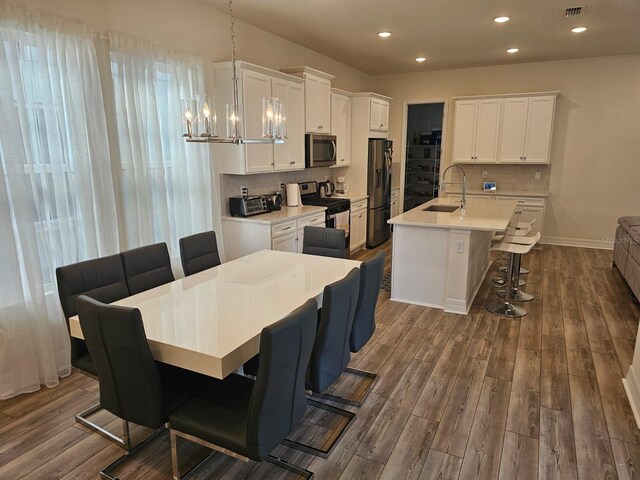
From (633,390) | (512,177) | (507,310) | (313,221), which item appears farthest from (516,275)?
(512,177)

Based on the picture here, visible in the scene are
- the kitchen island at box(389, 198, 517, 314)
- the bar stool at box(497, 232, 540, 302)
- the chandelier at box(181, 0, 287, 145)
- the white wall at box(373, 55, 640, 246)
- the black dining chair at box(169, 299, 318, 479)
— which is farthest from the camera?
the white wall at box(373, 55, 640, 246)

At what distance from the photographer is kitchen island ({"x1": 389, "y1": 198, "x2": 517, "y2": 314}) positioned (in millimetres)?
4158

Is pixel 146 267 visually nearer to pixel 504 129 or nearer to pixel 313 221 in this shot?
pixel 313 221

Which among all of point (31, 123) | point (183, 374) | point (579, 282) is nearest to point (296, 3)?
point (31, 123)

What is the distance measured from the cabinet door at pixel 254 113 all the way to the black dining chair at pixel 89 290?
2.10 m

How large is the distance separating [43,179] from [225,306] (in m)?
1.66

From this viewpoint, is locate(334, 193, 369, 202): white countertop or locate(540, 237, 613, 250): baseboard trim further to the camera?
locate(540, 237, 613, 250): baseboard trim

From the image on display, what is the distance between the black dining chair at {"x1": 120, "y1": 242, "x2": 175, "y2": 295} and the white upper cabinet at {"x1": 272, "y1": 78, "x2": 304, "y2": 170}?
2203mm

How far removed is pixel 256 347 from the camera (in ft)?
6.45

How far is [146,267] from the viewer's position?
9.52ft

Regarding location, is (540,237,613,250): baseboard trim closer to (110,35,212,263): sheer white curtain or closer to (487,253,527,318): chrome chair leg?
(487,253,527,318): chrome chair leg

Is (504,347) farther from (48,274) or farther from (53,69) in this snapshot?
(53,69)

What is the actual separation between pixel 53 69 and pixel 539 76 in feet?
22.2

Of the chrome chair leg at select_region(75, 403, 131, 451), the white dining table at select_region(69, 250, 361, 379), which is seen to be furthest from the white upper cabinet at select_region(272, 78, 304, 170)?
the chrome chair leg at select_region(75, 403, 131, 451)
